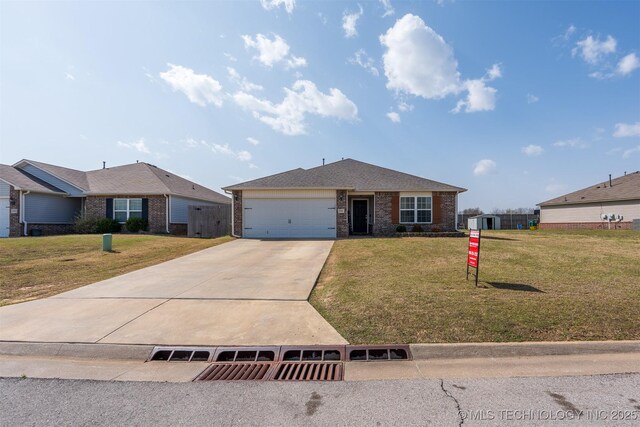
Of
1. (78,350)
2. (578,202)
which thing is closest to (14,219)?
(78,350)

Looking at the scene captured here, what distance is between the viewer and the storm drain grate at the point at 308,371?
3.74 metres

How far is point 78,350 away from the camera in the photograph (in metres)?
4.54

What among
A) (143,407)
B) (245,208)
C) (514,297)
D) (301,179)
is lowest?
(143,407)

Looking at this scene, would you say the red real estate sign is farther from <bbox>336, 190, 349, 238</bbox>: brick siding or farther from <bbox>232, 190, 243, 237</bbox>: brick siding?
<bbox>232, 190, 243, 237</bbox>: brick siding

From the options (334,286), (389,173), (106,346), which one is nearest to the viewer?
(106,346)

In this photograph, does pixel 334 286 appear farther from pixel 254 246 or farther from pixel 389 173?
pixel 389 173

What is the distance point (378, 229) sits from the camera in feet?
65.2

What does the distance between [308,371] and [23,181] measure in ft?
86.1

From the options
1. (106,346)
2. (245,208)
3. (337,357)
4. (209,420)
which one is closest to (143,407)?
(209,420)

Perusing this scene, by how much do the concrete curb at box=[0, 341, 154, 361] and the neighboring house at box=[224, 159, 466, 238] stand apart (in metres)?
14.3

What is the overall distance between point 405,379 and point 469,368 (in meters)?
0.84

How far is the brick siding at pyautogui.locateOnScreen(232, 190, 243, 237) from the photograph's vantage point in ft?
62.7

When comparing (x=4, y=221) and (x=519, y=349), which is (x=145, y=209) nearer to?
(x=4, y=221)

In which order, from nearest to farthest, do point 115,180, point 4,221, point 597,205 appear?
point 4,221 → point 115,180 → point 597,205
